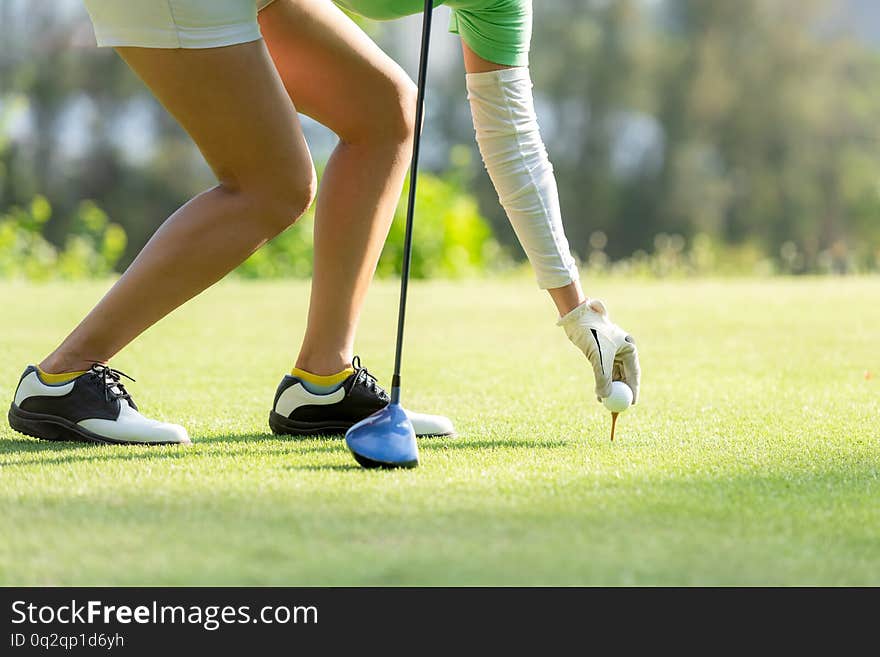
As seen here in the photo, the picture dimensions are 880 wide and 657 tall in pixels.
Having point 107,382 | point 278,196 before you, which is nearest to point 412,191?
point 278,196

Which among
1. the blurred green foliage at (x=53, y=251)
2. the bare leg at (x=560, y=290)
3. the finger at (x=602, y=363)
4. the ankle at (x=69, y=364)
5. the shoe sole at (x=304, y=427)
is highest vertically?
the bare leg at (x=560, y=290)

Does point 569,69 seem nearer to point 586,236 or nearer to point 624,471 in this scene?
point 586,236

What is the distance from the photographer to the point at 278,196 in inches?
93.8

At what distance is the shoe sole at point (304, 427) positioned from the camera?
8.42ft

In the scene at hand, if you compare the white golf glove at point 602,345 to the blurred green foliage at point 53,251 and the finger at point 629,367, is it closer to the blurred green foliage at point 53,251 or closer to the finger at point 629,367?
the finger at point 629,367

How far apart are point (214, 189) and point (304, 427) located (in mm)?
529

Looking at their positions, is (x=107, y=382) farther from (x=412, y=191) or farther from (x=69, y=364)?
(x=412, y=191)

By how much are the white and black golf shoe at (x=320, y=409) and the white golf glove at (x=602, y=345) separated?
323 mm

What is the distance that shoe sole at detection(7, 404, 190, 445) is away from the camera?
242 cm

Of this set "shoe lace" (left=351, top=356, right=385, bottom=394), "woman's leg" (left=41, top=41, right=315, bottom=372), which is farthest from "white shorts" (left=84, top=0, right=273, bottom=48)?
"shoe lace" (left=351, top=356, right=385, bottom=394)

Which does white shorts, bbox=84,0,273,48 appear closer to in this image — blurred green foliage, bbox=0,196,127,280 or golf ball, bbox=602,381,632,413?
golf ball, bbox=602,381,632,413

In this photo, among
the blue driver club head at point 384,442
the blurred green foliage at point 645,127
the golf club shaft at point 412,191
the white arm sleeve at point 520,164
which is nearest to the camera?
the blue driver club head at point 384,442

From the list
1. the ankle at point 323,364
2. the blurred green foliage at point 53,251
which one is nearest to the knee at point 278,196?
the ankle at point 323,364
